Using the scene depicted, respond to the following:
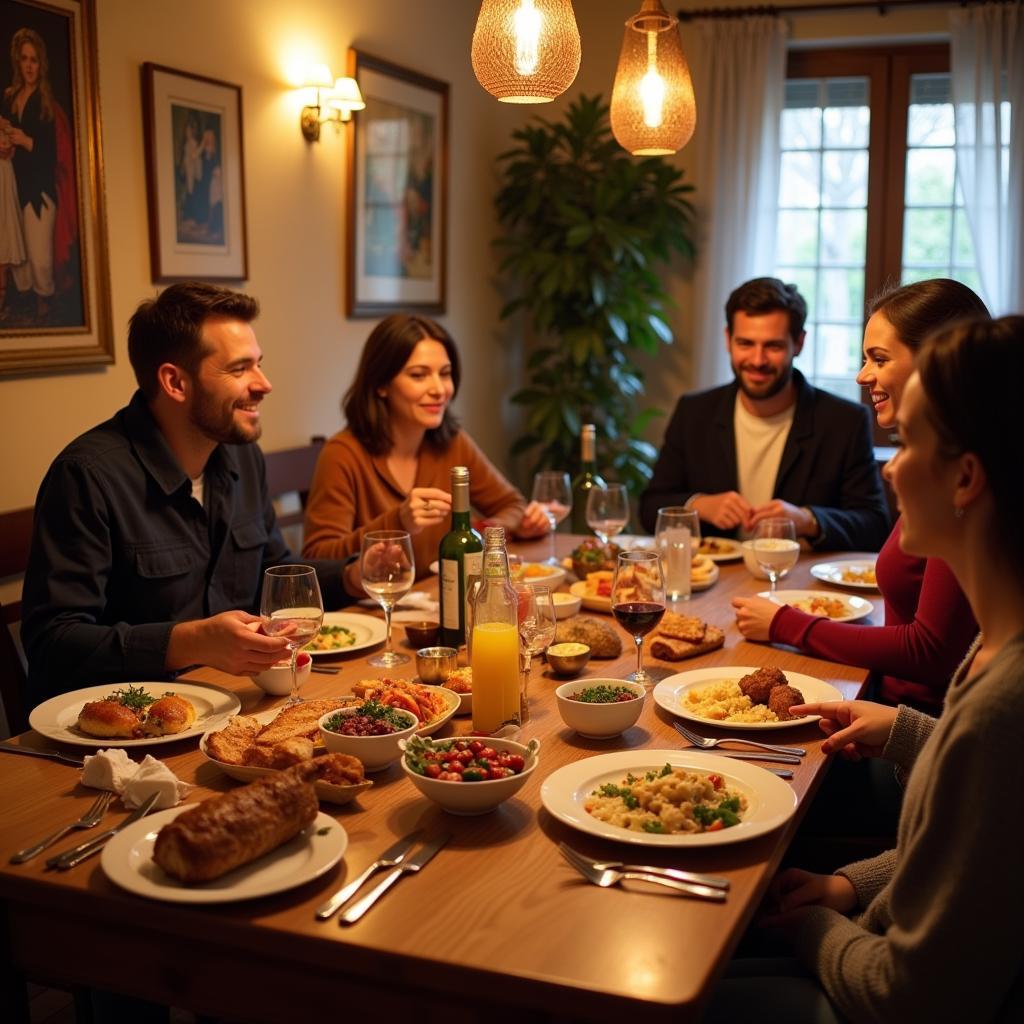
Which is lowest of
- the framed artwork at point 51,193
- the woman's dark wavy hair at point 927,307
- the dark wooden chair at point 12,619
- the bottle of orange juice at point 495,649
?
the dark wooden chair at point 12,619

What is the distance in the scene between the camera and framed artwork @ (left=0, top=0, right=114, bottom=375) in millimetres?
2896

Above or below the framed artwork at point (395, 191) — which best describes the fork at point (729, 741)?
below

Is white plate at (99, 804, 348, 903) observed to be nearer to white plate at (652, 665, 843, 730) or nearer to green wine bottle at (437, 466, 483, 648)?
white plate at (652, 665, 843, 730)

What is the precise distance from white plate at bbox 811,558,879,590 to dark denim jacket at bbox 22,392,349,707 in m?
1.09

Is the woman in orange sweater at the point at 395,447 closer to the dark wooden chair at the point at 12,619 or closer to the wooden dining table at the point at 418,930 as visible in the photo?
the dark wooden chair at the point at 12,619

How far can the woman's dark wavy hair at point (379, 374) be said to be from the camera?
3133 millimetres

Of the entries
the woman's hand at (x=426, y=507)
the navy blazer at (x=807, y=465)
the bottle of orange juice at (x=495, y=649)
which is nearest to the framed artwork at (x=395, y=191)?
the navy blazer at (x=807, y=465)

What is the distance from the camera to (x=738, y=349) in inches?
135

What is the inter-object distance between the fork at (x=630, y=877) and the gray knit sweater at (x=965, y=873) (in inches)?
7.3

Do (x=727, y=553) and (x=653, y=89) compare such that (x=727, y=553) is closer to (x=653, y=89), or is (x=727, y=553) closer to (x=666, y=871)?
(x=653, y=89)

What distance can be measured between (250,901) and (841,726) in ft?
2.95

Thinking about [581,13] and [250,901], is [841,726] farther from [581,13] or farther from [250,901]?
[581,13]

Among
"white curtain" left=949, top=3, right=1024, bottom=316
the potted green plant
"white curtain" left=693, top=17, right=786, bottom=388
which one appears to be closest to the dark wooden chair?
the potted green plant

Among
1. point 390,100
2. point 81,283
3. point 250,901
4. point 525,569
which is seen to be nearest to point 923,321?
point 525,569
